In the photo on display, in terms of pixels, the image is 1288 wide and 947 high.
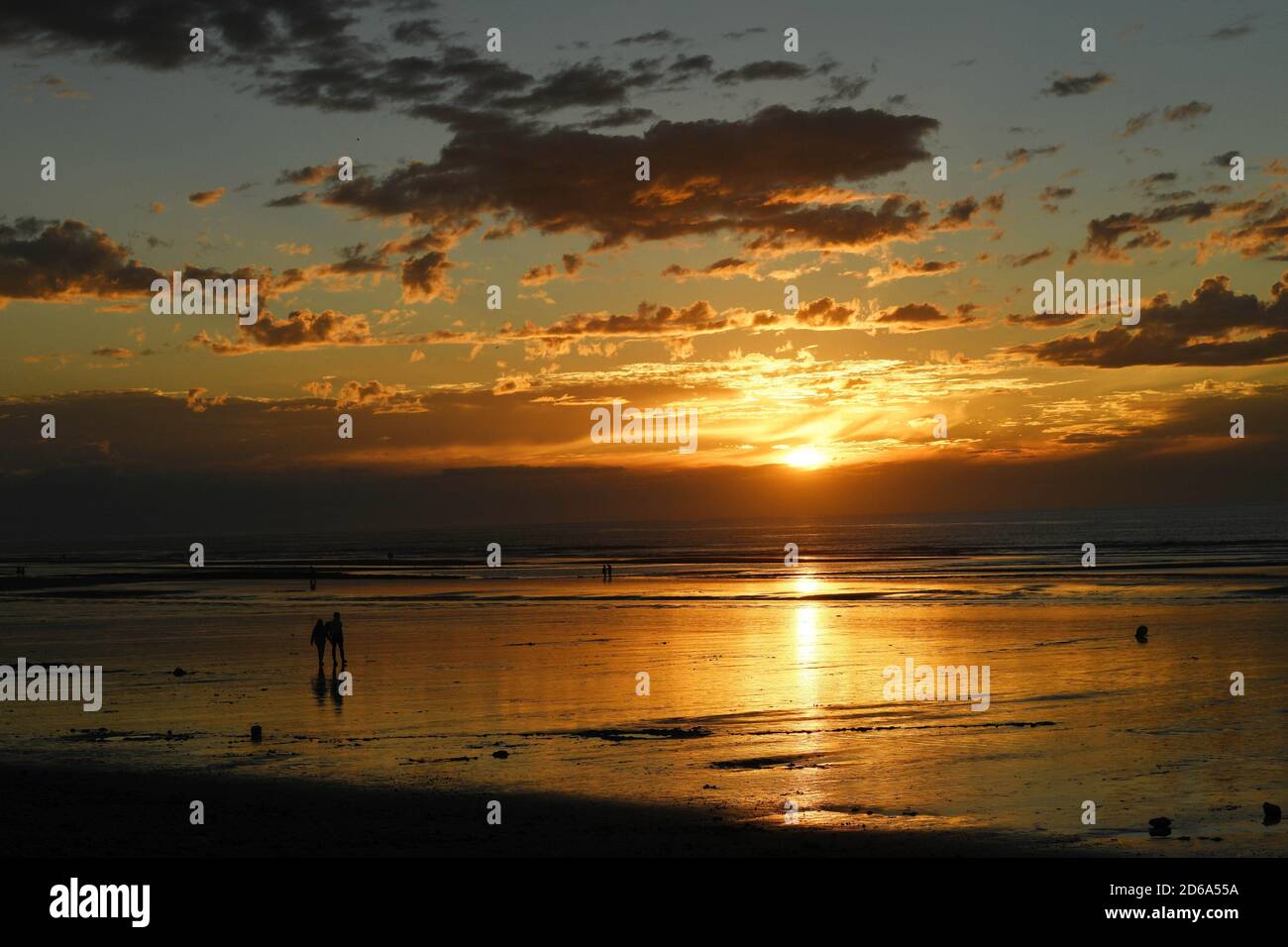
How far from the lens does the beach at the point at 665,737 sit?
1878 centimetres

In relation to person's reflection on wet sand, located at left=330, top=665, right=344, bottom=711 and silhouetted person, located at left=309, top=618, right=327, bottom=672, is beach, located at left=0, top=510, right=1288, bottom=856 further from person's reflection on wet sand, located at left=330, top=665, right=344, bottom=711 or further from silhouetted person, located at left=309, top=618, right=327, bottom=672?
silhouetted person, located at left=309, top=618, right=327, bottom=672

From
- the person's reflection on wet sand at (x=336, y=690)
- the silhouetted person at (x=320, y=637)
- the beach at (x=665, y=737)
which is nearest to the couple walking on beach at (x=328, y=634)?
the silhouetted person at (x=320, y=637)

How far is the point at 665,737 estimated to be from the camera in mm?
26281

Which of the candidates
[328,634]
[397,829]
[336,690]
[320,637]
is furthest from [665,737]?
[328,634]

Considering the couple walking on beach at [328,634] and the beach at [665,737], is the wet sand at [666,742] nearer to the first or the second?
the beach at [665,737]

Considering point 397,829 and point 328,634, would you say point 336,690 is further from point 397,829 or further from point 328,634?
point 397,829

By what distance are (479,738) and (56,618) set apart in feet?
144

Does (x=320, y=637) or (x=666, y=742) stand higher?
(x=320, y=637)

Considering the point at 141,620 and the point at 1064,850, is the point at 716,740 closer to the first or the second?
the point at 1064,850

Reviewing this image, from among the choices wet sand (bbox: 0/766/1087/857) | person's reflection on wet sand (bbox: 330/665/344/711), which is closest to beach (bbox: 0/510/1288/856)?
wet sand (bbox: 0/766/1087/857)

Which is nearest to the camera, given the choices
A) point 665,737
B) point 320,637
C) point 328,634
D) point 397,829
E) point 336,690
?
point 397,829

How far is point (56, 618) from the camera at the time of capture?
6147 centimetres

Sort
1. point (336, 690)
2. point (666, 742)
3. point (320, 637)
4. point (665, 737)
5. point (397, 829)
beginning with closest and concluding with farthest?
point (397, 829) < point (666, 742) < point (665, 737) < point (336, 690) < point (320, 637)
